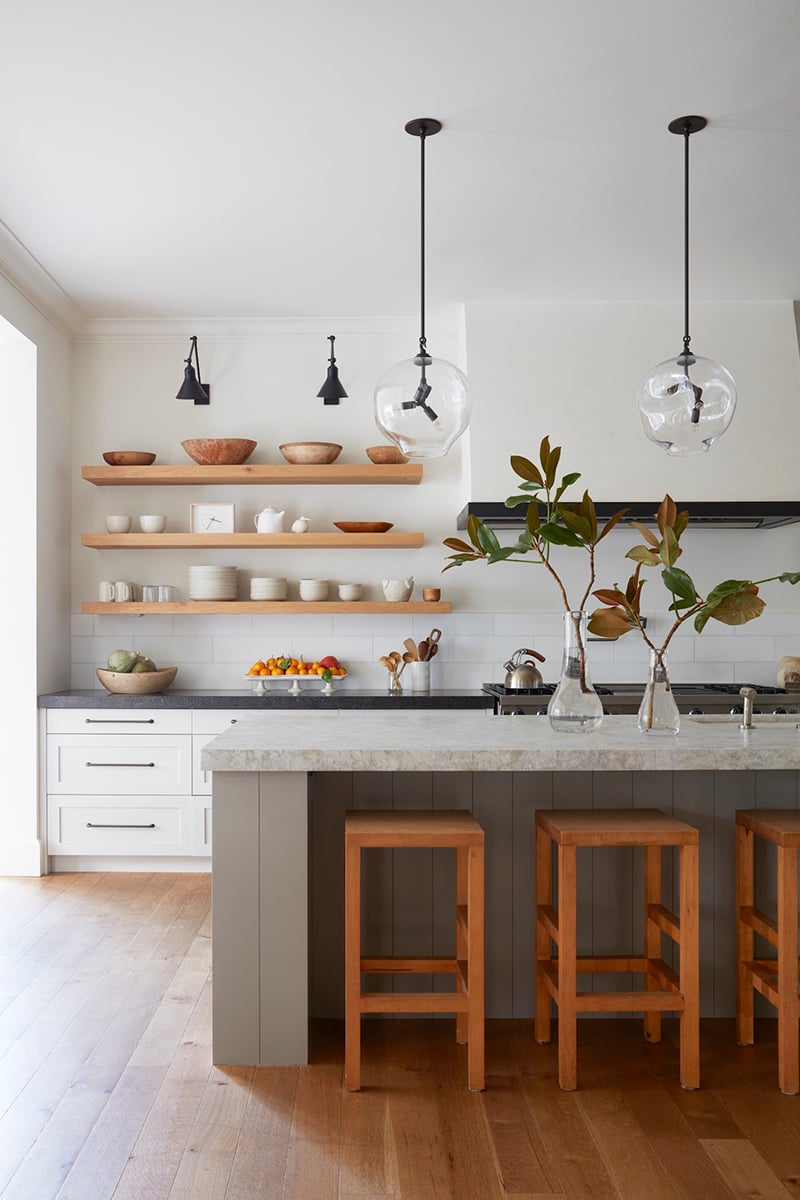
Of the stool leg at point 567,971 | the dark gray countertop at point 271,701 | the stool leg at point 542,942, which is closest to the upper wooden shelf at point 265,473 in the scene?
the dark gray countertop at point 271,701

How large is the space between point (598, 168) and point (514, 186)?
12.3 inches

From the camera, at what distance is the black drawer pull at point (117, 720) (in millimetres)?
4707

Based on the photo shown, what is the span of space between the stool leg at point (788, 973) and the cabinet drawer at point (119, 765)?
9.56 feet

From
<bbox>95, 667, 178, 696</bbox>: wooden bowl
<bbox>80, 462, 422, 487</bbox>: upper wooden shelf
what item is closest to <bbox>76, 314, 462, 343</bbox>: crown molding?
<bbox>80, 462, 422, 487</bbox>: upper wooden shelf

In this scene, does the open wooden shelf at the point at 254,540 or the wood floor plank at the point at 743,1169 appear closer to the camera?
the wood floor plank at the point at 743,1169

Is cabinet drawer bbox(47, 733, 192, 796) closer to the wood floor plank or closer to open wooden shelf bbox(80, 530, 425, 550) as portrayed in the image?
open wooden shelf bbox(80, 530, 425, 550)

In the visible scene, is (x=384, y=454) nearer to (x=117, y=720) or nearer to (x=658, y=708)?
(x=117, y=720)

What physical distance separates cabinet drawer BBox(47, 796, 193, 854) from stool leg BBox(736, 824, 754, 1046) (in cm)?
272

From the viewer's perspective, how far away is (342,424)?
529 centimetres

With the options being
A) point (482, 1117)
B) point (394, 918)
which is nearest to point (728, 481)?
point (394, 918)

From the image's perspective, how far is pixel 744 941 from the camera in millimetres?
2762

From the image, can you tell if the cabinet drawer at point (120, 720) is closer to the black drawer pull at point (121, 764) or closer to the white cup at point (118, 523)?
the black drawer pull at point (121, 764)

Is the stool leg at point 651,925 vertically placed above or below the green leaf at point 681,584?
below

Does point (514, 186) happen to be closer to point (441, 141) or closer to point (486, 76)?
point (441, 141)
